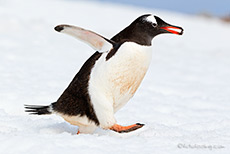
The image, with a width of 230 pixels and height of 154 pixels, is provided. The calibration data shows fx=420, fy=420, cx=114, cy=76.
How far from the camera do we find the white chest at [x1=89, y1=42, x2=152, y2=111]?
2900mm

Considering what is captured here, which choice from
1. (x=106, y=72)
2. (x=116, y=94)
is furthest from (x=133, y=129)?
(x=106, y=72)

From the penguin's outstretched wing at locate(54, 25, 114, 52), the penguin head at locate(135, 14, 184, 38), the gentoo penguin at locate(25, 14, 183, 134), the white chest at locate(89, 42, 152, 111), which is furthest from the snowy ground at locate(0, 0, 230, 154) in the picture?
the penguin head at locate(135, 14, 184, 38)

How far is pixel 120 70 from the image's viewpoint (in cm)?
291

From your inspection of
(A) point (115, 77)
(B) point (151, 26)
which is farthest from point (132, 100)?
(A) point (115, 77)

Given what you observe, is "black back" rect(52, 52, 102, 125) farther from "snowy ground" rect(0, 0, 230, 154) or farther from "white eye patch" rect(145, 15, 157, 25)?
"white eye patch" rect(145, 15, 157, 25)

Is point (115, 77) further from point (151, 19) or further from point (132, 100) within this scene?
point (132, 100)

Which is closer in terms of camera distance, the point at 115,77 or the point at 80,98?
the point at 115,77

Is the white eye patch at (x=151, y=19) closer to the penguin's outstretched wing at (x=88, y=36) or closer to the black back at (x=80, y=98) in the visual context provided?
the penguin's outstretched wing at (x=88, y=36)

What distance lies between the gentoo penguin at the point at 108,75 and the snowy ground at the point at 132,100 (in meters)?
0.18

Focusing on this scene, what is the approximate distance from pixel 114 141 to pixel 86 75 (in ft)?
1.85

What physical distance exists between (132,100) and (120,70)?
216 cm

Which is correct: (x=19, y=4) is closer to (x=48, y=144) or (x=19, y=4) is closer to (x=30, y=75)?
(x=30, y=75)

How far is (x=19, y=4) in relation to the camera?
44.8 ft

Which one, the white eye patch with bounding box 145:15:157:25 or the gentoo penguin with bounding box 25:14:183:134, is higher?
the white eye patch with bounding box 145:15:157:25
